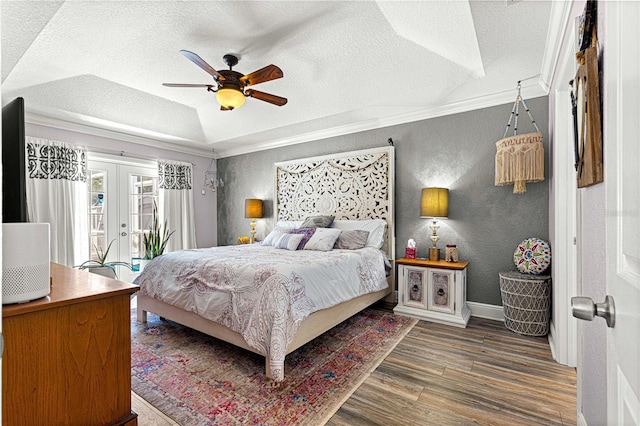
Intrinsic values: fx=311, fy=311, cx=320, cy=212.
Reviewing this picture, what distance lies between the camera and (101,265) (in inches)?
149

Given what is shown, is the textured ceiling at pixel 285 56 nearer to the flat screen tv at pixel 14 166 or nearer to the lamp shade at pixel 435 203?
the lamp shade at pixel 435 203

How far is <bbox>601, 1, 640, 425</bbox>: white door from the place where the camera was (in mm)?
547

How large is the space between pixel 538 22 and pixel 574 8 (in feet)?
1.54

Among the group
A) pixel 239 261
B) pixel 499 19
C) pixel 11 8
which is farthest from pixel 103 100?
pixel 499 19

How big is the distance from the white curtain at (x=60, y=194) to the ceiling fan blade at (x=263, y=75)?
9.69ft

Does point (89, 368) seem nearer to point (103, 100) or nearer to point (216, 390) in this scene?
point (216, 390)

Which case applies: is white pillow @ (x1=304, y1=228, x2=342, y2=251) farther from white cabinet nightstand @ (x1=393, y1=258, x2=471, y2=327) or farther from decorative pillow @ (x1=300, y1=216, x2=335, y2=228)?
white cabinet nightstand @ (x1=393, y1=258, x2=471, y2=327)

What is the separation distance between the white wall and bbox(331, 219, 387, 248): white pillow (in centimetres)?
300

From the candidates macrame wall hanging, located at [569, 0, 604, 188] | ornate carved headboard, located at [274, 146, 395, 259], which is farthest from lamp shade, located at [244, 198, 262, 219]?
macrame wall hanging, located at [569, 0, 604, 188]

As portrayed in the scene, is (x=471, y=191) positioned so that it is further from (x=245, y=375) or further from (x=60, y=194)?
(x=60, y=194)

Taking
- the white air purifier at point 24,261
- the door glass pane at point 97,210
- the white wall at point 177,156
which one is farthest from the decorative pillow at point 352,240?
the door glass pane at point 97,210

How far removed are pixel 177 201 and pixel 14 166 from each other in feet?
14.6

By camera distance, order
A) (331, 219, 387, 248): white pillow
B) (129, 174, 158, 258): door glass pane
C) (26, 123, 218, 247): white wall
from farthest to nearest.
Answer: (129, 174, 158, 258): door glass pane, (26, 123, 218, 247): white wall, (331, 219, 387, 248): white pillow

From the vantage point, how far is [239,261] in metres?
2.66
